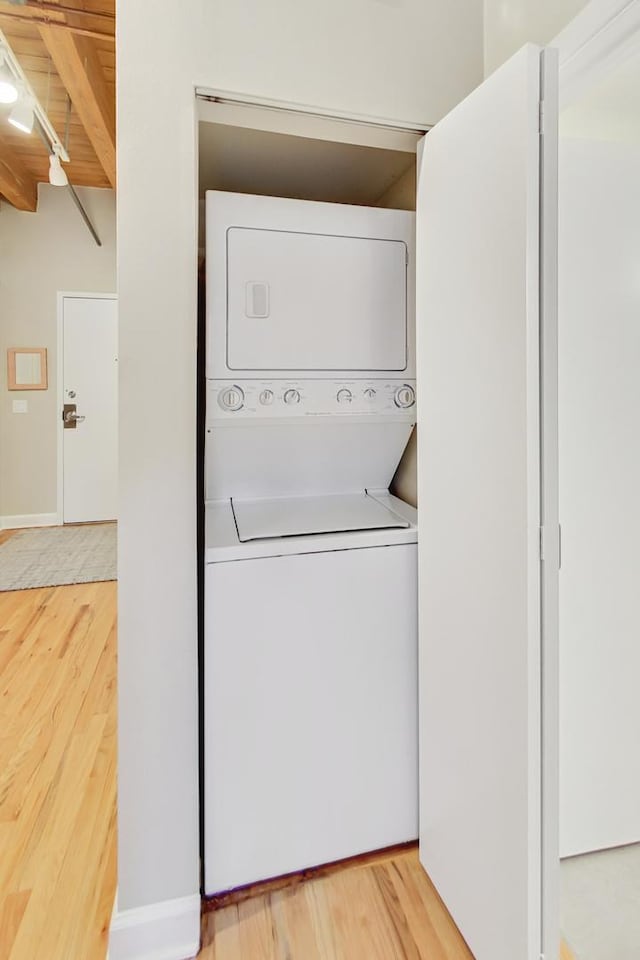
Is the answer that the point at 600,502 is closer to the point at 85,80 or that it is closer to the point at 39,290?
the point at 85,80

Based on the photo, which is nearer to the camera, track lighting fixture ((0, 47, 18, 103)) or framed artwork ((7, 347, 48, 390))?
track lighting fixture ((0, 47, 18, 103))

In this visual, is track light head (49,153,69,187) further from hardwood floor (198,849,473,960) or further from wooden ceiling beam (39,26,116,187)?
hardwood floor (198,849,473,960)

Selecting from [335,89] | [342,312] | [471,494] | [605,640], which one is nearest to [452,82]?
[335,89]

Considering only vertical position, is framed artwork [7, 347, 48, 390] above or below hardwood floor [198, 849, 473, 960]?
above

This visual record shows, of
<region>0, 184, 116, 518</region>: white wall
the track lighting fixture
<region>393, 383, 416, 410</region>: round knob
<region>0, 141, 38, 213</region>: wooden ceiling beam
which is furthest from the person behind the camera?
<region>0, 184, 116, 518</region>: white wall

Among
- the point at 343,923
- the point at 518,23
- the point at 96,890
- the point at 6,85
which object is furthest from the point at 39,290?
the point at 343,923

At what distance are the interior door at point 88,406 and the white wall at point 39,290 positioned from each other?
125mm

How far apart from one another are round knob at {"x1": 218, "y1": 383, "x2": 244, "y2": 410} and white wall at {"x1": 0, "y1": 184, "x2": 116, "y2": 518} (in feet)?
14.9

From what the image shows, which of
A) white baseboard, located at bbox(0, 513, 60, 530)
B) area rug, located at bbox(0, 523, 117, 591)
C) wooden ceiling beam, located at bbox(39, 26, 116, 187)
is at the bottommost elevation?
area rug, located at bbox(0, 523, 117, 591)

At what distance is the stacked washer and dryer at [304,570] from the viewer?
52.8 inches

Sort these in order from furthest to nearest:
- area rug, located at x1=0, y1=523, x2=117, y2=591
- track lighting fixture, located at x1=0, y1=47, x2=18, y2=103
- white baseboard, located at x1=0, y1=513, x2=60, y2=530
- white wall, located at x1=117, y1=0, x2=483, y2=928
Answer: white baseboard, located at x1=0, y1=513, x2=60, y2=530, area rug, located at x1=0, y1=523, x2=117, y2=591, track lighting fixture, located at x1=0, y1=47, x2=18, y2=103, white wall, located at x1=117, y1=0, x2=483, y2=928

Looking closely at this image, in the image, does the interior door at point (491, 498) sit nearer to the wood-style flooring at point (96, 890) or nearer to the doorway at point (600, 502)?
the wood-style flooring at point (96, 890)

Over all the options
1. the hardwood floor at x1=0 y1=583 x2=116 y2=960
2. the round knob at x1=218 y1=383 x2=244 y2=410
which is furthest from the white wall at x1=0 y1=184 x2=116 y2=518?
the round knob at x1=218 y1=383 x2=244 y2=410

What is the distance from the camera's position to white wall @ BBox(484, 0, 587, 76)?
47.6 inches
